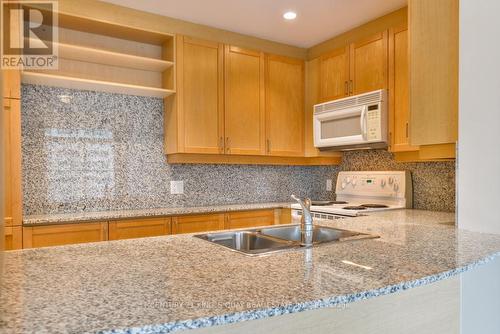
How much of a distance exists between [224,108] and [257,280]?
2.53 m

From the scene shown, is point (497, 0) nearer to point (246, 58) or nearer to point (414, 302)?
point (414, 302)

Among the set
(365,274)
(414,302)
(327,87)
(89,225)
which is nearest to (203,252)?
(365,274)

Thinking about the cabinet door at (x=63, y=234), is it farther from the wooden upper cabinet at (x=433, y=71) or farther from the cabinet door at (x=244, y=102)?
the wooden upper cabinet at (x=433, y=71)

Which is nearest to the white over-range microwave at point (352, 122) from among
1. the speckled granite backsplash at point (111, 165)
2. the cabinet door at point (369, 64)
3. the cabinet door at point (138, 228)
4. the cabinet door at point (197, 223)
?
the cabinet door at point (369, 64)

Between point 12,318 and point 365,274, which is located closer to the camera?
point 12,318

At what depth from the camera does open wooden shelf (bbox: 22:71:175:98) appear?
Result: 261 centimetres

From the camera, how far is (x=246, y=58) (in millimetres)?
3451

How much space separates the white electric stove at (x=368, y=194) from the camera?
112 inches

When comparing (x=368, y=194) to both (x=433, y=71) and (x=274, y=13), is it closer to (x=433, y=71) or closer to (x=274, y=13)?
(x=433, y=71)

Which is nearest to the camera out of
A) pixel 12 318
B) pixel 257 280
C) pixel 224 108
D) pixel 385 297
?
pixel 12 318

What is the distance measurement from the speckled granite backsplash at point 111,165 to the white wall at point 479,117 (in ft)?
4.00

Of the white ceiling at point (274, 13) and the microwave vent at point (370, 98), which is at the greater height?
the white ceiling at point (274, 13)

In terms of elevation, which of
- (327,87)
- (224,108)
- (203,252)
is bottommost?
(203,252)

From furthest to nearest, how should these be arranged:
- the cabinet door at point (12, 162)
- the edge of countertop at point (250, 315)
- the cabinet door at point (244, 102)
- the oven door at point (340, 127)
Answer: the cabinet door at point (244, 102) → the oven door at point (340, 127) → the cabinet door at point (12, 162) → the edge of countertop at point (250, 315)
